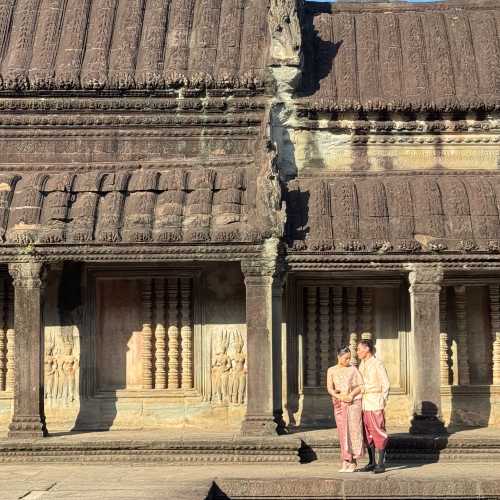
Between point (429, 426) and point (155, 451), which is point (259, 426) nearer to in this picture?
point (155, 451)

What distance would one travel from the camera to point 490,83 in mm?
19547

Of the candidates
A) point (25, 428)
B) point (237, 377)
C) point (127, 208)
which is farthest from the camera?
point (237, 377)

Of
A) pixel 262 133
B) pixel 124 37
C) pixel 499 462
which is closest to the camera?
pixel 499 462

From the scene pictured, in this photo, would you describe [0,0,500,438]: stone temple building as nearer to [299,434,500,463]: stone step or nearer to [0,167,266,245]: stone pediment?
[0,167,266,245]: stone pediment

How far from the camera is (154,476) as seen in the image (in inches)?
621

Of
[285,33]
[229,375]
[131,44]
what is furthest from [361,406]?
[131,44]

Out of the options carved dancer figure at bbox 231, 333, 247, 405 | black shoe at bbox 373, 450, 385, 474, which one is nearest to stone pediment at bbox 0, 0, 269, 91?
carved dancer figure at bbox 231, 333, 247, 405

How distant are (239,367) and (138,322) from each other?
1.82m

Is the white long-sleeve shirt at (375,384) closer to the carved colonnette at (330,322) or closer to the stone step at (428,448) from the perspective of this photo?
the stone step at (428,448)

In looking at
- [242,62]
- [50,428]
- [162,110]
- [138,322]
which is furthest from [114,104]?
[50,428]

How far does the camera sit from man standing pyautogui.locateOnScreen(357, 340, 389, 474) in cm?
1572

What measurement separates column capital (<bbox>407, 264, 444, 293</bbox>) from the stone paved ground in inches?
106

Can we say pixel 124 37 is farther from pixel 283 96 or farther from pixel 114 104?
pixel 283 96

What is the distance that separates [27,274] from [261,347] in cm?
370
